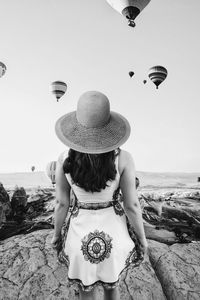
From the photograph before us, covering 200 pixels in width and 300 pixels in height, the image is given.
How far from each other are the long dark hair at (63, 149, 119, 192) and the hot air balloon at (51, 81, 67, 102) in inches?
598

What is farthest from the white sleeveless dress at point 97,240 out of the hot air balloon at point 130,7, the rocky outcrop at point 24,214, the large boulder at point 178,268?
the hot air balloon at point 130,7

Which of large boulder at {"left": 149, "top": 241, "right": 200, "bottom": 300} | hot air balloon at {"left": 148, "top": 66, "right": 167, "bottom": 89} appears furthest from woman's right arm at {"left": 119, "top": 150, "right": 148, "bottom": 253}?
hot air balloon at {"left": 148, "top": 66, "right": 167, "bottom": 89}

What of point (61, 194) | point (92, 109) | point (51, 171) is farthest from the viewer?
point (51, 171)

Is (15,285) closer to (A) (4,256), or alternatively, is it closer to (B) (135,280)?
(A) (4,256)

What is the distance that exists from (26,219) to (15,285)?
1.90 m

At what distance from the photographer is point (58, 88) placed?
16625mm

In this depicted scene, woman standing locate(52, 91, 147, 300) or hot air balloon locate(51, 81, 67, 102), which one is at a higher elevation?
hot air balloon locate(51, 81, 67, 102)

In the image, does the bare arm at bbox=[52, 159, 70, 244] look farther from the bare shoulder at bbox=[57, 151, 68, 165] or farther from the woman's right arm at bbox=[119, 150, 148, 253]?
the woman's right arm at bbox=[119, 150, 148, 253]

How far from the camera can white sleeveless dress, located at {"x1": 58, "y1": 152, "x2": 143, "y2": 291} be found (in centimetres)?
216

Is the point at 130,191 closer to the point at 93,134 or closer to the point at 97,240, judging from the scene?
the point at 97,240

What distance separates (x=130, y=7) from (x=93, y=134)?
1072cm

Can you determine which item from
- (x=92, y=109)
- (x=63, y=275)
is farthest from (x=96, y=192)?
(x=63, y=275)

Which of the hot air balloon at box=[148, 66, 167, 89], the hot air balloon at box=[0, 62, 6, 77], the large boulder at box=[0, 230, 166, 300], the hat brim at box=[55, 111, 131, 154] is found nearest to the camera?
the hat brim at box=[55, 111, 131, 154]

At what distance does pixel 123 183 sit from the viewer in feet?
7.30
